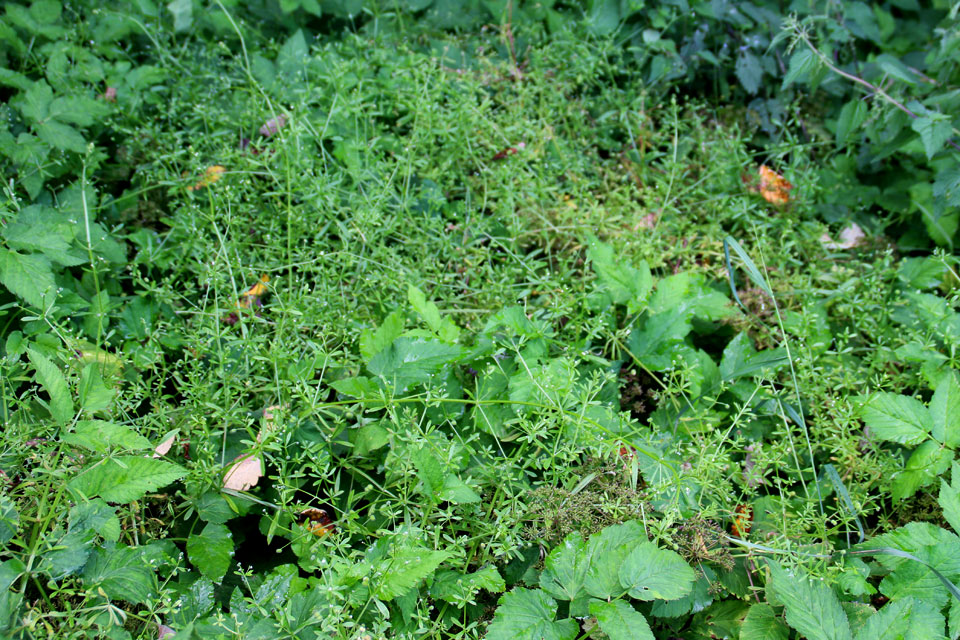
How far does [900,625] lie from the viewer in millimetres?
1436

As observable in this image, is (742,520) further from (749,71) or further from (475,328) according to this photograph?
(749,71)

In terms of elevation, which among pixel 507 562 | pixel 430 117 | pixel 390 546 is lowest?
pixel 507 562

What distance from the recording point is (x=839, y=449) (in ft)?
6.20

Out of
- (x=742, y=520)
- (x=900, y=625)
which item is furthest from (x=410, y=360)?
(x=900, y=625)

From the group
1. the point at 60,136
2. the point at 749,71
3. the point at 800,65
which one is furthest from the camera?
the point at 749,71

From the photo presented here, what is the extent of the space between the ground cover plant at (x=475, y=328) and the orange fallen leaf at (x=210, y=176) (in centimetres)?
1

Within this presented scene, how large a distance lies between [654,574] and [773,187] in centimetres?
194

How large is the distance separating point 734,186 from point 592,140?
0.63 metres

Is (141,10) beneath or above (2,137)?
above

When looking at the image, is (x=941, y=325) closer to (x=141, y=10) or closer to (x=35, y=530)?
(x=35, y=530)

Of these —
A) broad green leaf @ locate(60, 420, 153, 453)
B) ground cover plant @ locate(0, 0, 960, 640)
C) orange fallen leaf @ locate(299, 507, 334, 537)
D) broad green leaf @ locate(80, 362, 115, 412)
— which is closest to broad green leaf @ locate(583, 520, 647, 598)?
ground cover plant @ locate(0, 0, 960, 640)

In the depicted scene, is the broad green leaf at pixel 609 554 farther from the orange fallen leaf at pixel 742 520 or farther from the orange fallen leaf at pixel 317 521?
the orange fallen leaf at pixel 317 521

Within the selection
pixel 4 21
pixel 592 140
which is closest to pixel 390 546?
pixel 592 140

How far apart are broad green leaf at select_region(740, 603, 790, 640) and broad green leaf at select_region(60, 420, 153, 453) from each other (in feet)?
4.65
